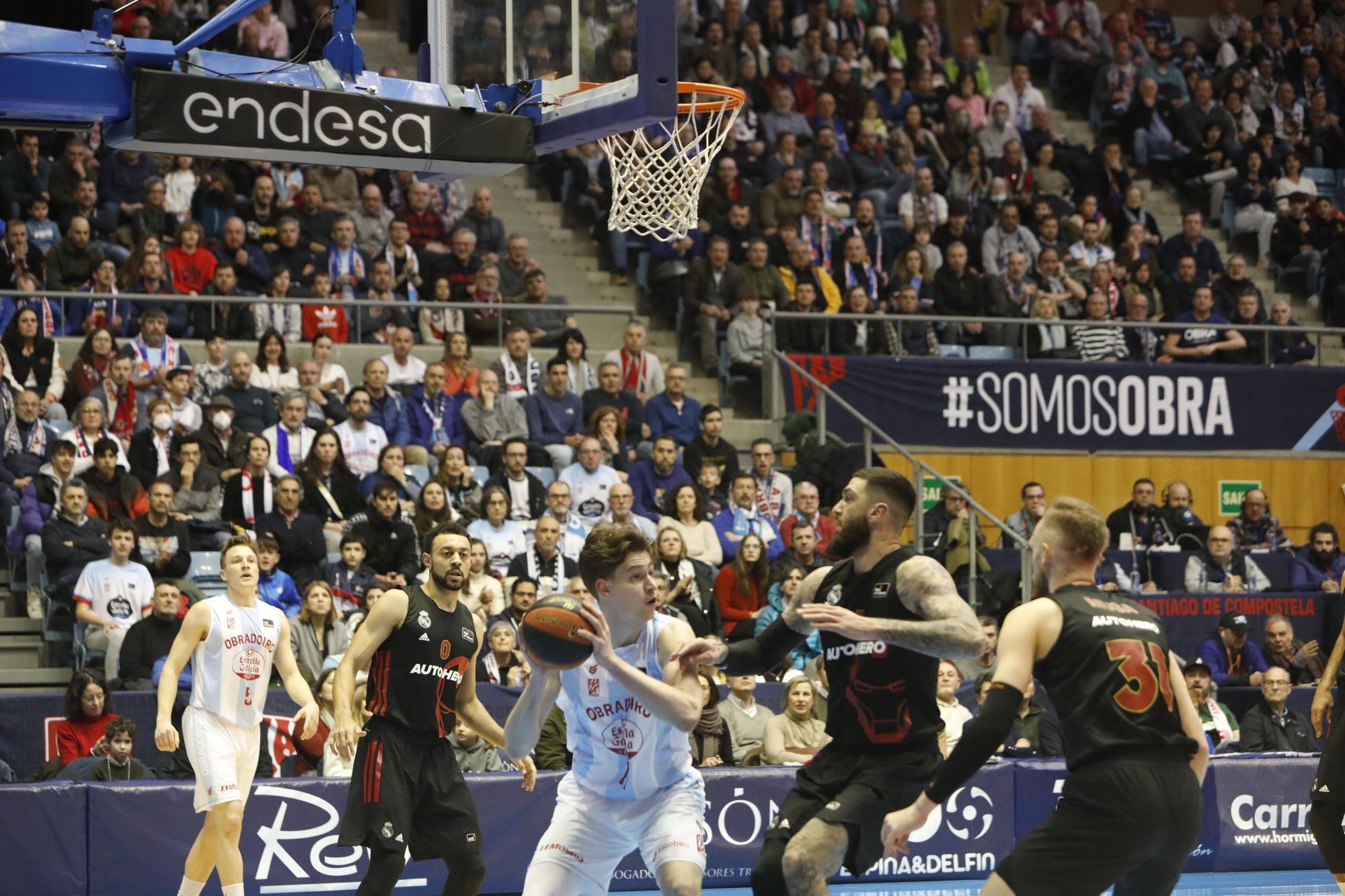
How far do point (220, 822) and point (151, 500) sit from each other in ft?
16.3

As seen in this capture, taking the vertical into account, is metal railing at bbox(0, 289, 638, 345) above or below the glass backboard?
below

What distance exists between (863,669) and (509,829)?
5528 mm

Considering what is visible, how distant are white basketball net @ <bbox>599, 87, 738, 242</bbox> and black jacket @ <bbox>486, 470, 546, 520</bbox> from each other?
468cm

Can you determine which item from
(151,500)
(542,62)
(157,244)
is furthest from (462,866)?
(157,244)

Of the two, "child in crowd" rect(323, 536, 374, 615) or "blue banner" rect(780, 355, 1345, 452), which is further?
"blue banner" rect(780, 355, 1345, 452)

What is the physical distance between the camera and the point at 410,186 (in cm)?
1827

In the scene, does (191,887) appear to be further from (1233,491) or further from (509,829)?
(1233,491)

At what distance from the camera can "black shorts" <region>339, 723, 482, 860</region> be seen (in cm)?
841

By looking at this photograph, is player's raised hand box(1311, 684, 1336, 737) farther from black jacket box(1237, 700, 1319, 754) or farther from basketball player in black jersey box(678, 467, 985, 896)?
black jacket box(1237, 700, 1319, 754)

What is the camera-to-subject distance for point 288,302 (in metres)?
16.5

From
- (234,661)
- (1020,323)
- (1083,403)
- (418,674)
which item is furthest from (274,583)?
(1083,403)

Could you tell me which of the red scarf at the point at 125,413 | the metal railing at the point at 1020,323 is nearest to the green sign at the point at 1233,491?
the metal railing at the point at 1020,323

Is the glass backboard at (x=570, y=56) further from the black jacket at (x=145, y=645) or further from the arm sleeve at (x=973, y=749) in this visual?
the black jacket at (x=145, y=645)

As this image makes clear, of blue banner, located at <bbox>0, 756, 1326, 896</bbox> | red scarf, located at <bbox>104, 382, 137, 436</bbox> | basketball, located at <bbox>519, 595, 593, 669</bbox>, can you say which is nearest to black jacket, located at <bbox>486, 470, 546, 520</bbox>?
red scarf, located at <bbox>104, 382, 137, 436</bbox>
